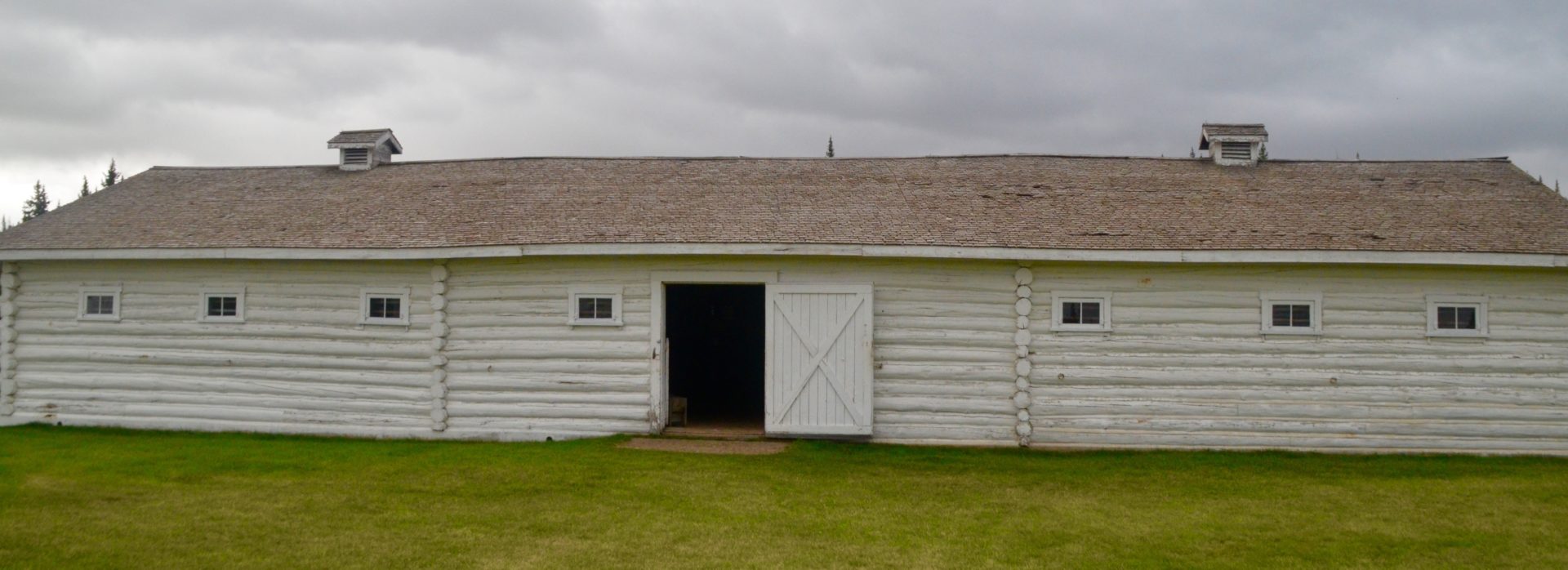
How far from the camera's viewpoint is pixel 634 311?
46.2 ft

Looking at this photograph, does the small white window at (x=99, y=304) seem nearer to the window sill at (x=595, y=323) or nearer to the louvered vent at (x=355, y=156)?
the louvered vent at (x=355, y=156)

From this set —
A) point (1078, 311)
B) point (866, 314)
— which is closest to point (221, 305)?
point (866, 314)

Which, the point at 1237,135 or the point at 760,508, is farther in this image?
the point at 1237,135

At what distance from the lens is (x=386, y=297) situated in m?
14.7

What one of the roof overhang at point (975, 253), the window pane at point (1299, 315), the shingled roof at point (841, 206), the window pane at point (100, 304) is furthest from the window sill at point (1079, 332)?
the window pane at point (100, 304)

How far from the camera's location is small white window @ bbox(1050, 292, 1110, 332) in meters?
13.7

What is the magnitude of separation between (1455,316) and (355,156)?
18.0 m

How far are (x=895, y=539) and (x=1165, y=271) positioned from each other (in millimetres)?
6862

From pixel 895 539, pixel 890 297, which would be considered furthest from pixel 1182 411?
pixel 895 539

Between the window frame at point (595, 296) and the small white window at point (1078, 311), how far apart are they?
5.87 meters

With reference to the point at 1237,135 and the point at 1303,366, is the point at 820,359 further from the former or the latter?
the point at 1237,135

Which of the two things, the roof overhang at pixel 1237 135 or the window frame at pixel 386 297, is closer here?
the window frame at pixel 386 297

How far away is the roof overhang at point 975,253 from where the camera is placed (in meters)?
13.1

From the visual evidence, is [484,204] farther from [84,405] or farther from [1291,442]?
[1291,442]
